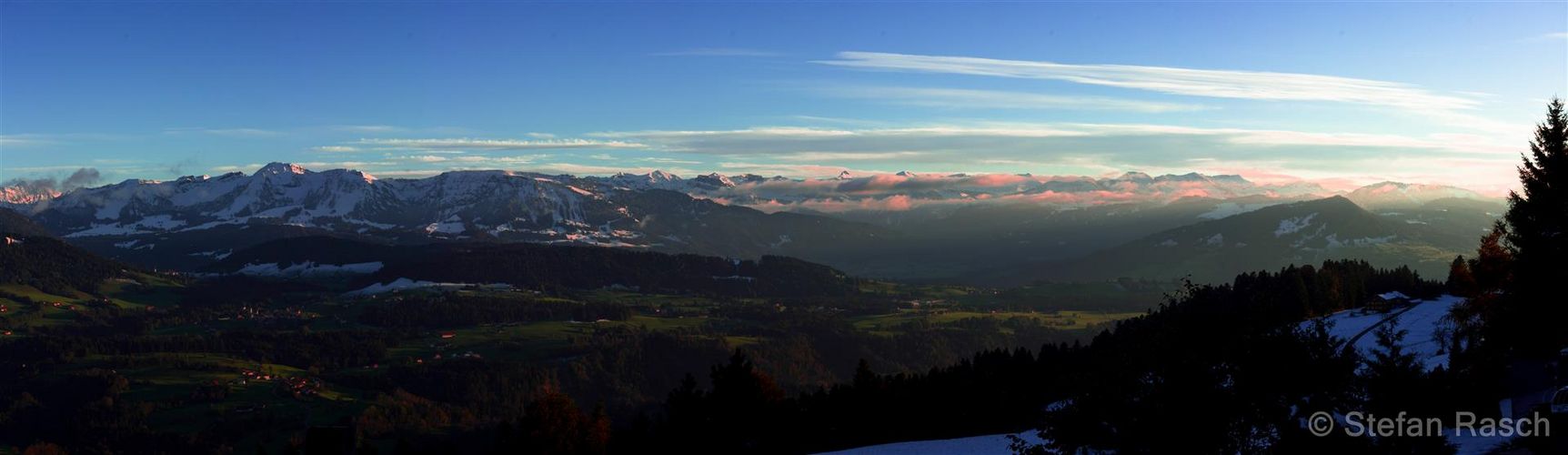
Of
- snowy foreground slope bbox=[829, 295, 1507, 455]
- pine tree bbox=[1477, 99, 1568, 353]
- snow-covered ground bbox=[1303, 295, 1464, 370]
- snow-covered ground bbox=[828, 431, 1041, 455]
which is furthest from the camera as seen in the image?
snow-covered ground bbox=[1303, 295, 1464, 370]

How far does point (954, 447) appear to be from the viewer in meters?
64.2

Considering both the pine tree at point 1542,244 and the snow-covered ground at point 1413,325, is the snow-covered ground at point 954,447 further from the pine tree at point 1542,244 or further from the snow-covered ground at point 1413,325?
the pine tree at point 1542,244

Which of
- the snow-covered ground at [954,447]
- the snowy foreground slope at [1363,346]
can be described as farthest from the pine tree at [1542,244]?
the snow-covered ground at [954,447]

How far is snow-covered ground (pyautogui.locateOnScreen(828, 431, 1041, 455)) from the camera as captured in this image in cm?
6184

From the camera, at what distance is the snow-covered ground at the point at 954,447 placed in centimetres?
6184

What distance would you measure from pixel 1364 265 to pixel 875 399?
111 meters

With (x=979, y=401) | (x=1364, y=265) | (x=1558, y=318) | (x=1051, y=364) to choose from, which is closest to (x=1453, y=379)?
(x=1558, y=318)

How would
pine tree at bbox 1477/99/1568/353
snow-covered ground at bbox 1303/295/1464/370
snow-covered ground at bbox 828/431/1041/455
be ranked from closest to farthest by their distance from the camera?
pine tree at bbox 1477/99/1568/353
snow-covered ground at bbox 828/431/1041/455
snow-covered ground at bbox 1303/295/1464/370

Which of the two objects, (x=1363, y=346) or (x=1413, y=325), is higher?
(x=1413, y=325)

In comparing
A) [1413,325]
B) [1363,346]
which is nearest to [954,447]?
[1363,346]

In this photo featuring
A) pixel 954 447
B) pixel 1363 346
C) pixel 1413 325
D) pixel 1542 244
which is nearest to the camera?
Result: pixel 1542 244

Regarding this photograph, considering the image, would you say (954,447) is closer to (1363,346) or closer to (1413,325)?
(1363,346)

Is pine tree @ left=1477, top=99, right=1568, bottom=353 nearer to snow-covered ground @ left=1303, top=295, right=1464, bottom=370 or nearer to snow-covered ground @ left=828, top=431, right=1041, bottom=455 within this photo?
snow-covered ground @ left=1303, top=295, right=1464, bottom=370

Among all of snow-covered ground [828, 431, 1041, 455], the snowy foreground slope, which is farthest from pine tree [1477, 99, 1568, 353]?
snow-covered ground [828, 431, 1041, 455]
